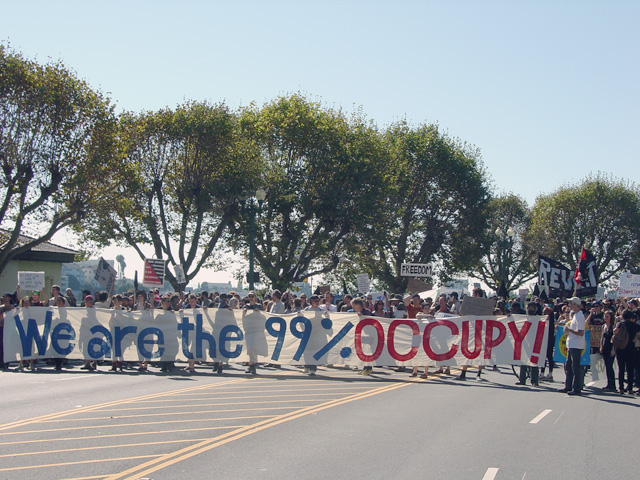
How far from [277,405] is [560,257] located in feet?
192

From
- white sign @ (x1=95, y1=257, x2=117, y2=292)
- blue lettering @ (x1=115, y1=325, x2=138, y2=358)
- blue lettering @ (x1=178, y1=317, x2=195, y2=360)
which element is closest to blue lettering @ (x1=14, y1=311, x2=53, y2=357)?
blue lettering @ (x1=115, y1=325, x2=138, y2=358)

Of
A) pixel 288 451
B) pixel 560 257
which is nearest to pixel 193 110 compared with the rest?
pixel 288 451

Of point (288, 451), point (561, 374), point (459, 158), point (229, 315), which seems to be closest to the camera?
point (288, 451)

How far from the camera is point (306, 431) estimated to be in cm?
929

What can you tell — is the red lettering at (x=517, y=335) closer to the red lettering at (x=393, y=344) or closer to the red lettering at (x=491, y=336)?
the red lettering at (x=491, y=336)

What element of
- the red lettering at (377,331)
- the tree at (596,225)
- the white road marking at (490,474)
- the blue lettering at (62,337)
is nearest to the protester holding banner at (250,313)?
the red lettering at (377,331)

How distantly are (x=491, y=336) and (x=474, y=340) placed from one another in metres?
Result: 0.38

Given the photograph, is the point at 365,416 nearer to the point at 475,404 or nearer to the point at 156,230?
the point at 475,404

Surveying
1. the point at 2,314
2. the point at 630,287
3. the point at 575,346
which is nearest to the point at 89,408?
the point at 2,314

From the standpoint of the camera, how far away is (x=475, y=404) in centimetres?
1223

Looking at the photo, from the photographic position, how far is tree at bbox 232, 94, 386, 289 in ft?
130

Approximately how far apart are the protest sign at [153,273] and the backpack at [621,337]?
15498mm

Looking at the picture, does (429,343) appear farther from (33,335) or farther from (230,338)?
(33,335)

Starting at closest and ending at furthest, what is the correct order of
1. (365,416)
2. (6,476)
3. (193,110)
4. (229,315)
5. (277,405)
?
1. (6,476)
2. (365,416)
3. (277,405)
4. (229,315)
5. (193,110)
